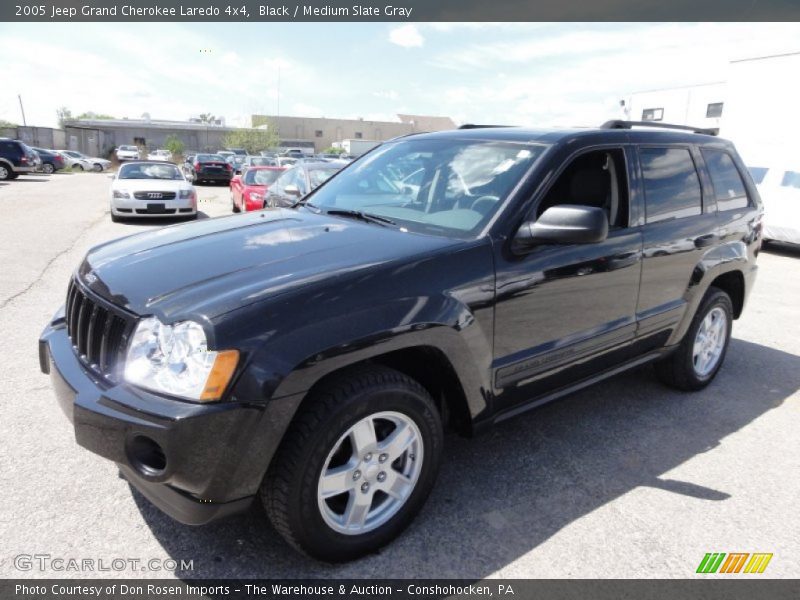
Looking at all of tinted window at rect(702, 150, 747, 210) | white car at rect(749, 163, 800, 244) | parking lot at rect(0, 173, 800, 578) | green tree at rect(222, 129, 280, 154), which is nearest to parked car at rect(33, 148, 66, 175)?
green tree at rect(222, 129, 280, 154)

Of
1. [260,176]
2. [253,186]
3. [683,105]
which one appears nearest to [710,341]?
[253,186]

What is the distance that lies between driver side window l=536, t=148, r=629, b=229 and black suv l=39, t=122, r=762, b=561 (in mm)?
11

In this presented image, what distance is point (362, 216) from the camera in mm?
3236

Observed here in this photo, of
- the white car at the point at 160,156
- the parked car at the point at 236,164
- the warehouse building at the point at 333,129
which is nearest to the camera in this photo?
the parked car at the point at 236,164

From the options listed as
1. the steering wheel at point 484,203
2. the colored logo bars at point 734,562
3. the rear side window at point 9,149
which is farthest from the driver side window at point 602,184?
the rear side window at point 9,149

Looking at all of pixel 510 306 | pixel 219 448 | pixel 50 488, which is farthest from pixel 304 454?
pixel 50 488

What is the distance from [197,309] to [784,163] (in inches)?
469

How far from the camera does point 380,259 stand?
97.8 inches

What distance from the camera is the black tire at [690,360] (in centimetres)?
413

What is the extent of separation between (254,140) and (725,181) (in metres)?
69.4

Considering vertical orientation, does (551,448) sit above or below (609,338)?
below

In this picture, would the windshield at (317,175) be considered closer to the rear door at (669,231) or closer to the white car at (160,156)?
the rear door at (669,231)

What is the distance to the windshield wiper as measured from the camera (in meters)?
3.09

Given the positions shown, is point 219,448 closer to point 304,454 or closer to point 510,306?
point 304,454
